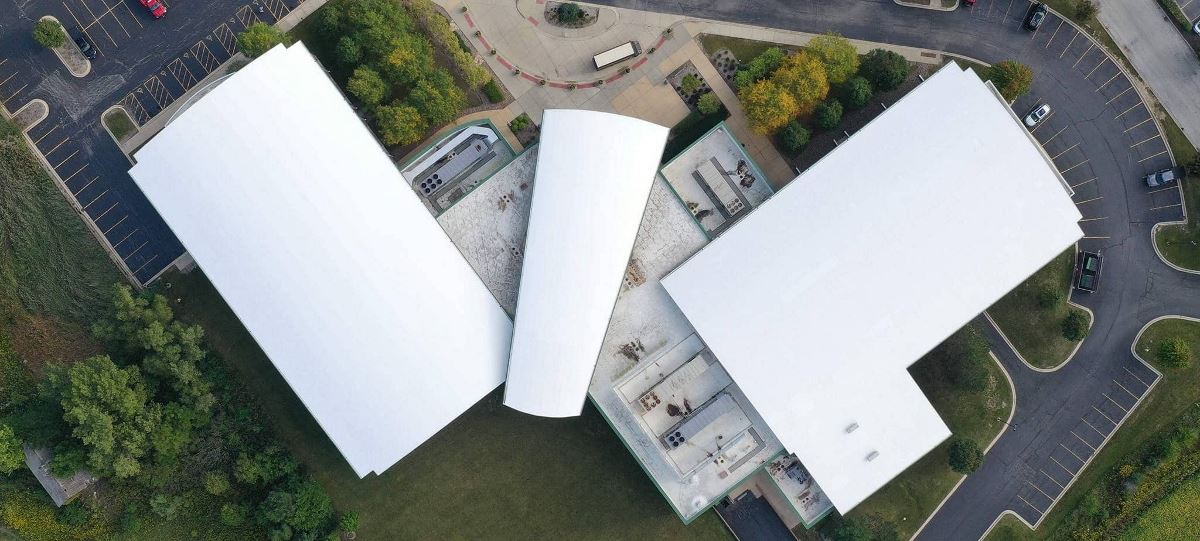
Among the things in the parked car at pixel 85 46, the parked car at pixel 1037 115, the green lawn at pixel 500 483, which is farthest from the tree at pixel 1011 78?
the parked car at pixel 85 46

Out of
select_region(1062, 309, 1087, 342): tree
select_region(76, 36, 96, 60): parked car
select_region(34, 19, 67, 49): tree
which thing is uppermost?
select_region(34, 19, 67, 49): tree

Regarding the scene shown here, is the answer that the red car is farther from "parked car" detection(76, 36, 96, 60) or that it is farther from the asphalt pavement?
"parked car" detection(76, 36, 96, 60)

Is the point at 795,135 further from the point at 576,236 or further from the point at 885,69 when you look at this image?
the point at 576,236

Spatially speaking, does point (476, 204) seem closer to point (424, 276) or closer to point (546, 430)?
point (424, 276)

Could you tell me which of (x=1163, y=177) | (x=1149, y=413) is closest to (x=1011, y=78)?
(x=1163, y=177)

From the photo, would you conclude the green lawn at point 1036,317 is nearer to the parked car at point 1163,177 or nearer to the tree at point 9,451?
the parked car at point 1163,177

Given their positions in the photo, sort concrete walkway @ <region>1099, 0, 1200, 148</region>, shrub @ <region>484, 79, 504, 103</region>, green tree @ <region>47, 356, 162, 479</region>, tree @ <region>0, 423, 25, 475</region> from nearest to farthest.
Result: 1. green tree @ <region>47, 356, 162, 479</region>
2. tree @ <region>0, 423, 25, 475</region>
3. shrub @ <region>484, 79, 504, 103</region>
4. concrete walkway @ <region>1099, 0, 1200, 148</region>

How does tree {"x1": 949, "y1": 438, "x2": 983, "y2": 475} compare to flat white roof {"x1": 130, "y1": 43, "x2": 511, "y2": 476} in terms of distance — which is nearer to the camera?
flat white roof {"x1": 130, "y1": 43, "x2": 511, "y2": 476}

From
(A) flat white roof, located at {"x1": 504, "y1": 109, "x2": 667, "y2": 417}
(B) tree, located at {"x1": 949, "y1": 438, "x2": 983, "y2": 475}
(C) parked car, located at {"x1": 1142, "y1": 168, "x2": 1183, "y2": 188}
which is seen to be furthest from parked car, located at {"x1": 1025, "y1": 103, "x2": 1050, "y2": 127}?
(A) flat white roof, located at {"x1": 504, "y1": 109, "x2": 667, "y2": 417}
